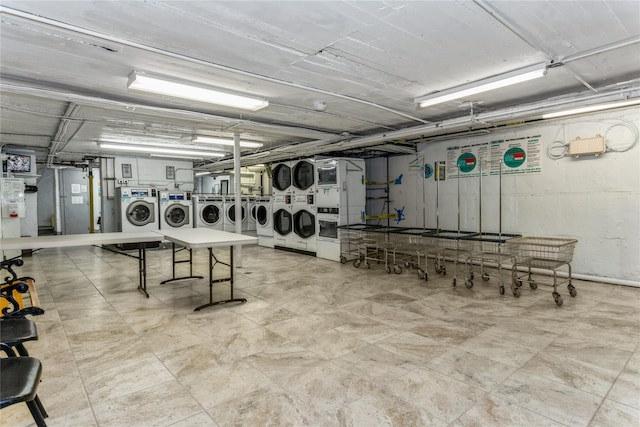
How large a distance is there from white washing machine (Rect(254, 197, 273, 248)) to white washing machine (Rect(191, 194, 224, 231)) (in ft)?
4.18

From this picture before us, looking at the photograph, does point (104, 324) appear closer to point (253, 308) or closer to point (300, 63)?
point (253, 308)

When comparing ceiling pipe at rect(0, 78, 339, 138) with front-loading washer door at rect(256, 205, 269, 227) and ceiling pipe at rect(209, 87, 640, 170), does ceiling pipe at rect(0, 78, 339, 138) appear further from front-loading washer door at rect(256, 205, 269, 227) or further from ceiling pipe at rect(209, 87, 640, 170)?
front-loading washer door at rect(256, 205, 269, 227)

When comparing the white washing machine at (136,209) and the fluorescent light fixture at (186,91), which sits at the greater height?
the fluorescent light fixture at (186,91)

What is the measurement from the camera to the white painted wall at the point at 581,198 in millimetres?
4781

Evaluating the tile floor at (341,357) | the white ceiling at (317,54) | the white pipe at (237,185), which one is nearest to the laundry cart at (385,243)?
the tile floor at (341,357)

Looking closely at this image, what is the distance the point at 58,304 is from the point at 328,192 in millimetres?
4684

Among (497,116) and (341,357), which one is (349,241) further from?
(341,357)

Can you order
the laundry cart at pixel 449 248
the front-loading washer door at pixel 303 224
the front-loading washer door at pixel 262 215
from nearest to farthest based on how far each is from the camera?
1. the laundry cart at pixel 449 248
2. the front-loading washer door at pixel 303 224
3. the front-loading washer door at pixel 262 215

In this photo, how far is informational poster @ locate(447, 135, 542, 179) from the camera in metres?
5.65

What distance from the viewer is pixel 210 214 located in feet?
32.9

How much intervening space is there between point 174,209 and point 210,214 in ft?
3.35

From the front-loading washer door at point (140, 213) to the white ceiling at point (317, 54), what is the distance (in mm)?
3649

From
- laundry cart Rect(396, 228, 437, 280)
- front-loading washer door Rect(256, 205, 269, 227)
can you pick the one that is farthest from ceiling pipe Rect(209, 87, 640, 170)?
front-loading washer door Rect(256, 205, 269, 227)

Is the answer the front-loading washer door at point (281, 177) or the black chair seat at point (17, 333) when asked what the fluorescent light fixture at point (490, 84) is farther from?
the front-loading washer door at point (281, 177)
